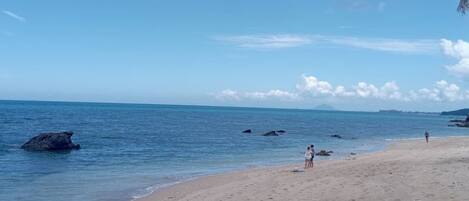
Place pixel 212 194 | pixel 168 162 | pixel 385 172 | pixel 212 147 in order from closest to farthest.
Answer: pixel 212 194, pixel 385 172, pixel 168 162, pixel 212 147

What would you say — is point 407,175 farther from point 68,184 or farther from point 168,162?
point 168,162

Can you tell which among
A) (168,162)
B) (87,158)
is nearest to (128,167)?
(168,162)

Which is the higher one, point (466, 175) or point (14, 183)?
point (466, 175)

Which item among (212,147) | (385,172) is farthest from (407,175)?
(212,147)

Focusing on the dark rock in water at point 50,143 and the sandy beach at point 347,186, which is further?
the dark rock in water at point 50,143

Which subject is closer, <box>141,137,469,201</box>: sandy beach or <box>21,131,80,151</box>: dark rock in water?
<box>141,137,469,201</box>: sandy beach

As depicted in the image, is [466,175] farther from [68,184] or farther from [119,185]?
[68,184]

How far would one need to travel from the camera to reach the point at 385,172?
79.3ft

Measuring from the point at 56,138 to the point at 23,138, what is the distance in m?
15.2

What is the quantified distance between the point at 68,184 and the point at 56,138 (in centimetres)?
2314

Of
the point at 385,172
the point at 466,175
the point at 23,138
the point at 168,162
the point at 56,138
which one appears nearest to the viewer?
the point at 466,175

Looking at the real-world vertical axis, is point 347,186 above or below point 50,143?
above

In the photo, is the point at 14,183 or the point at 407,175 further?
the point at 14,183

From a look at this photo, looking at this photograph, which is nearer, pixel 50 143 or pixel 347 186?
pixel 347 186
